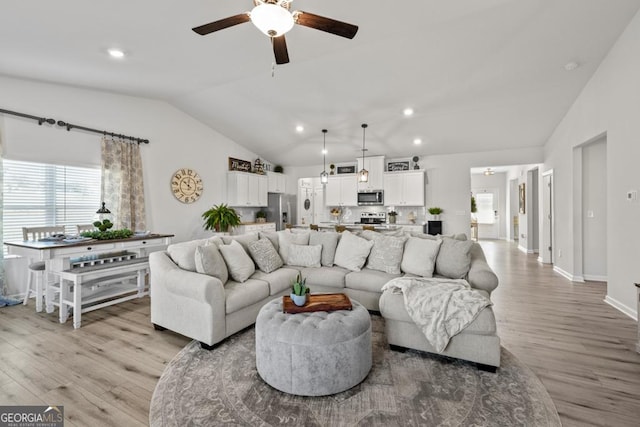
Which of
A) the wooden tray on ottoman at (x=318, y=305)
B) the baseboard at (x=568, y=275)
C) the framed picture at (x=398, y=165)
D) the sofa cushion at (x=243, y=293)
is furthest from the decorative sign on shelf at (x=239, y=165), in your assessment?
the baseboard at (x=568, y=275)

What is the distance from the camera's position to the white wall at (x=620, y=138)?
3389mm

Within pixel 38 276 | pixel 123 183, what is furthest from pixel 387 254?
pixel 123 183

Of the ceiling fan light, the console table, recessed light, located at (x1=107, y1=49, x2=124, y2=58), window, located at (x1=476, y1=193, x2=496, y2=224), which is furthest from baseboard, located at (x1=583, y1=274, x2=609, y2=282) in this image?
recessed light, located at (x1=107, y1=49, x2=124, y2=58)

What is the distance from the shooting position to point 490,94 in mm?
4902

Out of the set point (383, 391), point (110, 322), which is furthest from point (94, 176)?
point (383, 391)

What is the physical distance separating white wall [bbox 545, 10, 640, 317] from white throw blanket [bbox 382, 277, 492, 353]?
8.52 ft

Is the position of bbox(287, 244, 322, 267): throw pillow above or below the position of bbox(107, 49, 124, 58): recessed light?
below

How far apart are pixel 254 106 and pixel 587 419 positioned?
19.2ft

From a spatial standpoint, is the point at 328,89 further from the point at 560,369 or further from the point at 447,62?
the point at 560,369

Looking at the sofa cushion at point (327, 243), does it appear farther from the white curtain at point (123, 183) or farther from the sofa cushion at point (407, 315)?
the white curtain at point (123, 183)

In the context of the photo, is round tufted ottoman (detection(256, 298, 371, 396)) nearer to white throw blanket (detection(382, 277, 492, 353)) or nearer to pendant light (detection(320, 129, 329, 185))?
white throw blanket (detection(382, 277, 492, 353))

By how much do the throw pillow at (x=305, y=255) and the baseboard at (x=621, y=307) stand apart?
3729 millimetres

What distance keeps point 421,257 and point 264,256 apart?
1921mm

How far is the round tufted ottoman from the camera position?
1.94 metres
